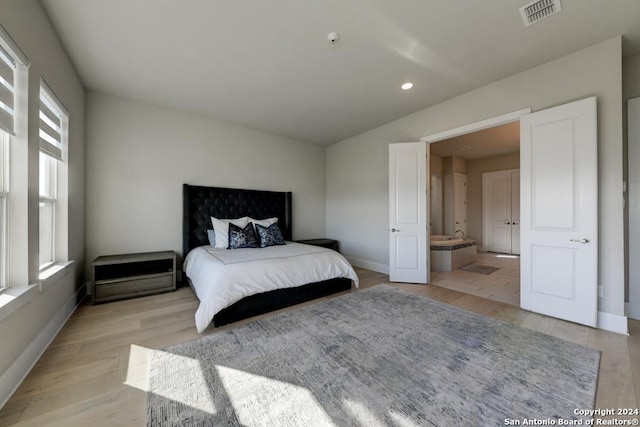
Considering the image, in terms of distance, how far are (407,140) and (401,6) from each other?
2374mm

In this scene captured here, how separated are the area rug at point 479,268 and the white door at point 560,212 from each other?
6.50 ft

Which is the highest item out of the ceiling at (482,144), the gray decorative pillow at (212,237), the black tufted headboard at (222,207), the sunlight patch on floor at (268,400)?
the ceiling at (482,144)

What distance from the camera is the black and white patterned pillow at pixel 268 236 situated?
381cm

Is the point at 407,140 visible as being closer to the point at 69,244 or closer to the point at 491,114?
the point at 491,114

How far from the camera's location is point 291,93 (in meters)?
3.30

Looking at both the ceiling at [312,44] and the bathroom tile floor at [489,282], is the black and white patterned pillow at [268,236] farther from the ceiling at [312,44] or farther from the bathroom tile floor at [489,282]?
the bathroom tile floor at [489,282]

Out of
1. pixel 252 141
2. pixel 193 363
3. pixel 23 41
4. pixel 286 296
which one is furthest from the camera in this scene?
pixel 252 141

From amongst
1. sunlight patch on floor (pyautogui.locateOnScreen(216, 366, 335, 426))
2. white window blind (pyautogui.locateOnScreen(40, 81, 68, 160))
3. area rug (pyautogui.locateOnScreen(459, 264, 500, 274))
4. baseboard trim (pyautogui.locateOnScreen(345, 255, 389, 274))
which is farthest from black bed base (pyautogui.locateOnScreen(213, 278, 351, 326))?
area rug (pyautogui.locateOnScreen(459, 264, 500, 274))

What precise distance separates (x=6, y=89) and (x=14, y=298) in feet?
4.46

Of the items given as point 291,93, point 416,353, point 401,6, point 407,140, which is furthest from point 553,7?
point 416,353

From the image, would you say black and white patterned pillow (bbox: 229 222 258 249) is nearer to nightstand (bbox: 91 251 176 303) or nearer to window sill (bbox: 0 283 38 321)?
nightstand (bbox: 91 251 176 303)

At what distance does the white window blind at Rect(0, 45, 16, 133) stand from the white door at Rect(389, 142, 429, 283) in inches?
159

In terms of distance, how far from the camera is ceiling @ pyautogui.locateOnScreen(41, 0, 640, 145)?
1.97 meters

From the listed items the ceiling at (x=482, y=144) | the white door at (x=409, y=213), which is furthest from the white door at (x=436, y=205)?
the white door at (x=409, y=213)
